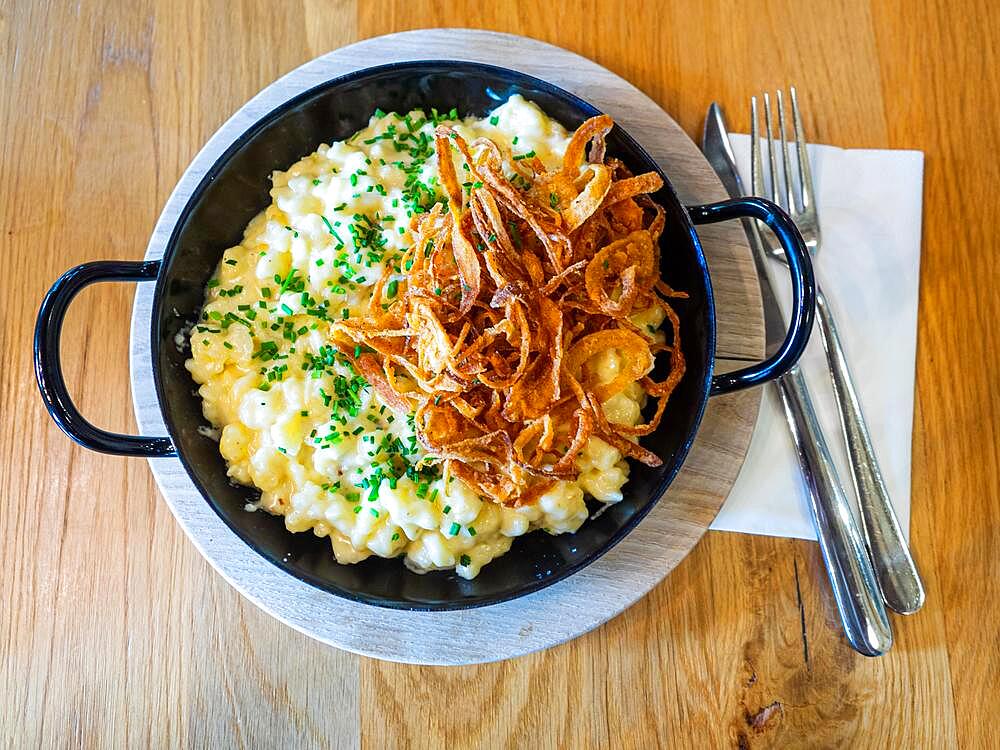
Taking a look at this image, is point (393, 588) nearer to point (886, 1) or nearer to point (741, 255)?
point (741, 255)

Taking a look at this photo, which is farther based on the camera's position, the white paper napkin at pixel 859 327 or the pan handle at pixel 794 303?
the white paper napkin at pixel 859 327

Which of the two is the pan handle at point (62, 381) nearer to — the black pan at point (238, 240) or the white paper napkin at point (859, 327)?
the black pan at point (238, 240)

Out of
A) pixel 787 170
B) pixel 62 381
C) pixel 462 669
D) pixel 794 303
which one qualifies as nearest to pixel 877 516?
pixel 794 303

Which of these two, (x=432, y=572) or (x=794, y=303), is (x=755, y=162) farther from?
(x=432, y=572)

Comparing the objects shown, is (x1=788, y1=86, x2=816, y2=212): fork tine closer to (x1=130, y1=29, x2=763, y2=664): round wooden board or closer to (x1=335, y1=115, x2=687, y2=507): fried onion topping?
(x1=130, y1=29, x2=763, y2=664): round wooden board

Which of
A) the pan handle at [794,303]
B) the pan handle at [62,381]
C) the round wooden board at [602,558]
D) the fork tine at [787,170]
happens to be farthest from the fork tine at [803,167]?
the pan handle at [62,381]
